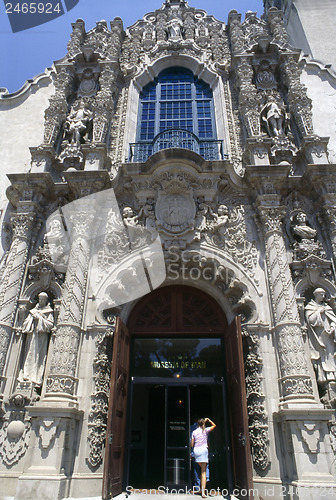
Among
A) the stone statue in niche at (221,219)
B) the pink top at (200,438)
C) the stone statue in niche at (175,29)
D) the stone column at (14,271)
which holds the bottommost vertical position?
the pink top at (200,438)

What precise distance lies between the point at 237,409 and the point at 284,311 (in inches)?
94.3

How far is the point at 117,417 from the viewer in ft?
25.3

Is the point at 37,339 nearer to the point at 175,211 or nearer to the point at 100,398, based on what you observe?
the point at 100,398

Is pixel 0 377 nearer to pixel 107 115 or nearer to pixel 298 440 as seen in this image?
pixel 298 440

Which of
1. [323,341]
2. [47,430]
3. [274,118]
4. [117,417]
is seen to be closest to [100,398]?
[117,417]

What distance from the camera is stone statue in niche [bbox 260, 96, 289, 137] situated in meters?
11.2

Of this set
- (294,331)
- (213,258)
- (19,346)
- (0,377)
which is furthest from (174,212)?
(0,377)

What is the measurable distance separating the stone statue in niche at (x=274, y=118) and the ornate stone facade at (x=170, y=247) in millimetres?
49

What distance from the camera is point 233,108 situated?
490 inches

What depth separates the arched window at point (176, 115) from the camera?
11.3m

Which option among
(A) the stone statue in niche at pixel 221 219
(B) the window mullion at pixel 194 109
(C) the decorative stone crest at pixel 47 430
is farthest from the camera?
(B) the window mullion at pixel 194 109

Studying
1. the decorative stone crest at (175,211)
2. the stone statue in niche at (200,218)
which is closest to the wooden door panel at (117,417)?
the decorative stone crest at (175,211)

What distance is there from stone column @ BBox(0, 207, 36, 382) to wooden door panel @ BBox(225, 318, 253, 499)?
523cm

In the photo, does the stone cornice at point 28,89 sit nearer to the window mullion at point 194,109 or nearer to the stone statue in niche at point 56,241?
the window mullion at point 194,109
